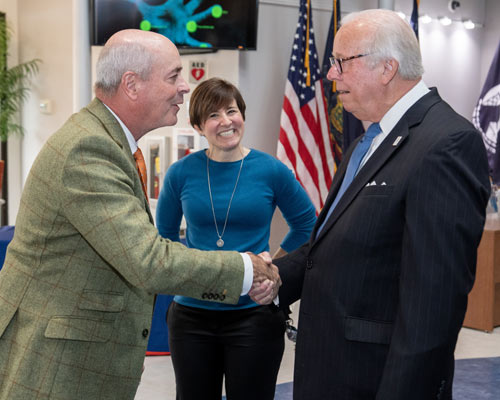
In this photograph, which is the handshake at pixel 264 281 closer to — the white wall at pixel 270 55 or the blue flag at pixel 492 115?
the white wall at pixel 270 55

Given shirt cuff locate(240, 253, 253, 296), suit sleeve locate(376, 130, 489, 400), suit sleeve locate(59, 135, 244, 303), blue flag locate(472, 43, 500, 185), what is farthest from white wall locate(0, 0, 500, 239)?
suit sleeve locate(376, 130, 489, 400)

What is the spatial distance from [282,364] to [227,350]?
218 centimetres

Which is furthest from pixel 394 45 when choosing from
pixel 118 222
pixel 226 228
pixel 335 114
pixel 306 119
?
pixel 335 114

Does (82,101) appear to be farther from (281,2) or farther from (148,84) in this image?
(148,84)

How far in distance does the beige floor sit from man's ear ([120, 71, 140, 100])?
8.21ft

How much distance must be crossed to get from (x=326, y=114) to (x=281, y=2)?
1.11 meters

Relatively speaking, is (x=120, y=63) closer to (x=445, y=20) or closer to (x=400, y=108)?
(x=400, y=108)

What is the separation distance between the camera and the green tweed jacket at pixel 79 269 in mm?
1742

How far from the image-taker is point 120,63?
1.93 m

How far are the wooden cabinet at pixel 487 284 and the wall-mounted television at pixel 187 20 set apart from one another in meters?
2.33

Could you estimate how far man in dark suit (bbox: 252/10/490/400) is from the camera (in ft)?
5.24

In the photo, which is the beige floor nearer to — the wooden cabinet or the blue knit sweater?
the wooden cabinet

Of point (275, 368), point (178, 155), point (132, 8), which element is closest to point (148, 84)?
point (275, 368)

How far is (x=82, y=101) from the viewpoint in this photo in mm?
5105
